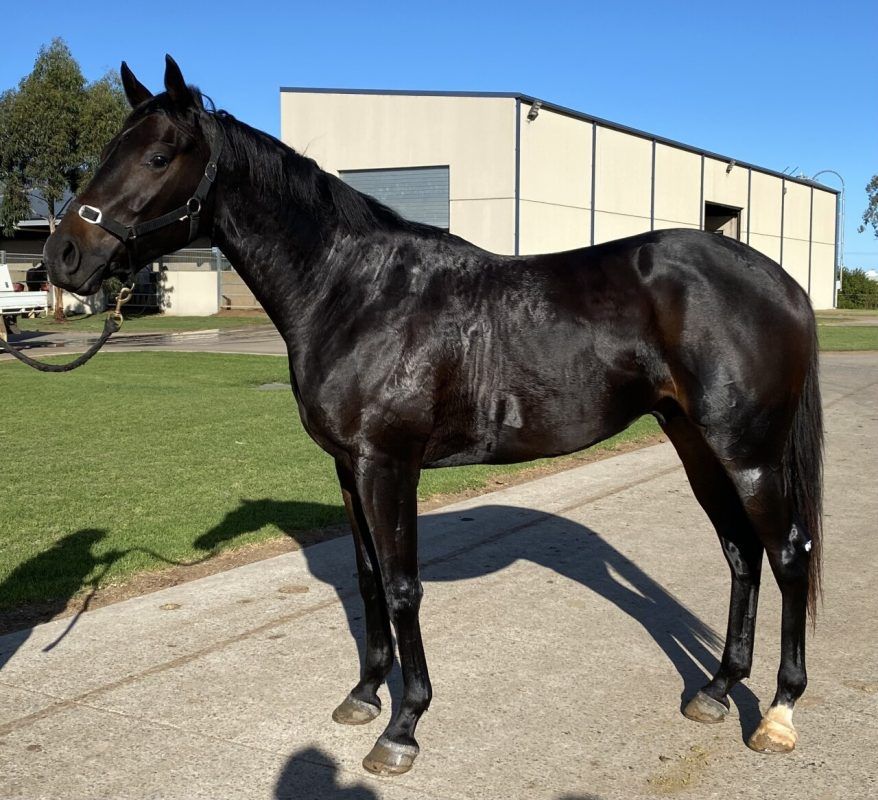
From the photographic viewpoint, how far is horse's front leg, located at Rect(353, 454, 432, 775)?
131 inches

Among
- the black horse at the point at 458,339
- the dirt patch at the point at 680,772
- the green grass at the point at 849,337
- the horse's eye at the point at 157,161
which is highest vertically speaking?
the horse's eye at the point at 157,161

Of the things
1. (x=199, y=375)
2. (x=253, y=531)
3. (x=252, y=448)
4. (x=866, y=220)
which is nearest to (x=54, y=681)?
(x=253, y=531)

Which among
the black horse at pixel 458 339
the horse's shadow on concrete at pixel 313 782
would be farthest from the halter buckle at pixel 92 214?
the horse's shadow on concrete at pixel 313 782

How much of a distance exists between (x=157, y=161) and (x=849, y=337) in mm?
30215

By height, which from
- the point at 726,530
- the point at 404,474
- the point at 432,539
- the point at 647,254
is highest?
the point at 647,254

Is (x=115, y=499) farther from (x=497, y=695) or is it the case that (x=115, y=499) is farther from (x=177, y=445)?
(x=497, y=695)

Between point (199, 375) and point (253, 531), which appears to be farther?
point (199, 375)

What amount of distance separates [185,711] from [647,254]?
8.51 feet

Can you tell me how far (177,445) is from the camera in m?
9.64

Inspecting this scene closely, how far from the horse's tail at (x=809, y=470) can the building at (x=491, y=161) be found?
25.5 metres

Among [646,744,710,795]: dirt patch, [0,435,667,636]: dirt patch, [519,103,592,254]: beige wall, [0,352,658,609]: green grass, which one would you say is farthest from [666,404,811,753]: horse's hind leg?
[519,103,592,254]: beige wall

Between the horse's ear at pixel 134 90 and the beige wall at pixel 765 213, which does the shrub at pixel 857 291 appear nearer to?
the beige wall at pixel 765 213

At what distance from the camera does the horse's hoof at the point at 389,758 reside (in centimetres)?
327

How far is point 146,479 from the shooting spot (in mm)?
8016
